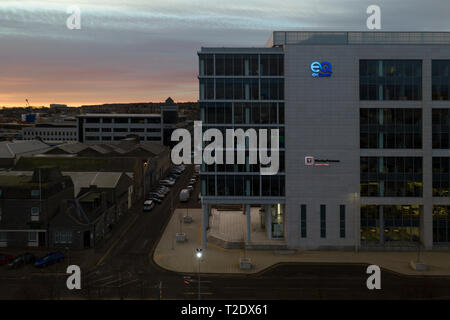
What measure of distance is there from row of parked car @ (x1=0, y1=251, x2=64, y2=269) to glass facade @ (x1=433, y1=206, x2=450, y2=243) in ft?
158

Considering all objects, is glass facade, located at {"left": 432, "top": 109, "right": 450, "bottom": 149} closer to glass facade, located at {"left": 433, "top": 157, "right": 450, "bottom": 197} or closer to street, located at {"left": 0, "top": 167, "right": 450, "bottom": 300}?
glass facade, located at {"left": 433, "top": 157, "right": 450, "bottom": 197}

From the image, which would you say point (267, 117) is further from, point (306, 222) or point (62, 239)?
point (62, 239)

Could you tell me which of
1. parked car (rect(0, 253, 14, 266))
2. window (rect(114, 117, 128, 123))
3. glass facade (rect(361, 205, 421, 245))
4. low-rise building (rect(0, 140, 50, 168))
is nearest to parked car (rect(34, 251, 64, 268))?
parked car (rect(0, 253, 14, 266))

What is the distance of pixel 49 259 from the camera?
145 ft

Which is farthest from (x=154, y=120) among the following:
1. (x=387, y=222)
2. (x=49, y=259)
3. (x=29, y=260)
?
(x=387, y=222)

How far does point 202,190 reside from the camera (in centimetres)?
5188

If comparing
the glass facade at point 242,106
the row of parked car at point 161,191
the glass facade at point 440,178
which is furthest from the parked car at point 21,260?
the glass facade at point 440,178

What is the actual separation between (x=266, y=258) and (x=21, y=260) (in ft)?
94.9

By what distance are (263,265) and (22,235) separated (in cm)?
3228

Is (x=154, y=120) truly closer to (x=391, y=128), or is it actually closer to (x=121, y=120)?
(x=121, y=120)

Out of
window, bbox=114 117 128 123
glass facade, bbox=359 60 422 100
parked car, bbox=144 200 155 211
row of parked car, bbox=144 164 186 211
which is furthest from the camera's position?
window, bbox=114 117 128 123

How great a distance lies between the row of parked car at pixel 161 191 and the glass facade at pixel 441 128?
4902 centimetres

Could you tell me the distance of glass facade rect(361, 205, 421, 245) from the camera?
51.2m
